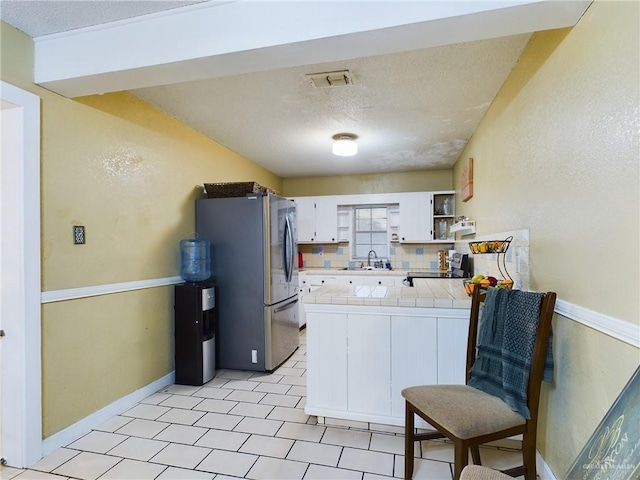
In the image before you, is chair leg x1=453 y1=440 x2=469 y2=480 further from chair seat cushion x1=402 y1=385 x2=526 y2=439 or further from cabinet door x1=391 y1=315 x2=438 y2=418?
cabinet door x1=391 y1=315 x2=438 y2=418

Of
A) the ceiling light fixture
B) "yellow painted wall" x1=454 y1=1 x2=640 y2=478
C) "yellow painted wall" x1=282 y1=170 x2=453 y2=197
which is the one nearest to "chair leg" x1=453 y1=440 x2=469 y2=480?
"yellow painted wall" x1=454 y1=1 x2=640 y2=478

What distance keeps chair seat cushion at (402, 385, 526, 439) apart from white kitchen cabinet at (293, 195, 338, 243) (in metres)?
3.89

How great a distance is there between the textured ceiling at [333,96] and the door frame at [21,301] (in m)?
0.71

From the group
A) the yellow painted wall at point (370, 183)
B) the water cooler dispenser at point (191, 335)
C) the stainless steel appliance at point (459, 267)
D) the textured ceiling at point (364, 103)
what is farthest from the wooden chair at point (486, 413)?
the yellow painted wall at point (370, 183)

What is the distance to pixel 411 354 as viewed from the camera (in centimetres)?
229

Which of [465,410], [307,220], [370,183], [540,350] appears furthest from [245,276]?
[370,183]

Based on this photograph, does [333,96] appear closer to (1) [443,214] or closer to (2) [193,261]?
(2) [193,261]

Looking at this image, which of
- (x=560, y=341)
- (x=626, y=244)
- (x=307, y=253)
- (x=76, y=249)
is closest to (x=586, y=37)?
(x=626, y=244)

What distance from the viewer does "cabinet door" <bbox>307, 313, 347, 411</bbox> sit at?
2.40m

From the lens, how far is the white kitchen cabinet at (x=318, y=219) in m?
5.55

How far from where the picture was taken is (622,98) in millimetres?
1194

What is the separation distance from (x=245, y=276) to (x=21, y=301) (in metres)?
1.79

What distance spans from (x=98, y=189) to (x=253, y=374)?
216 cm

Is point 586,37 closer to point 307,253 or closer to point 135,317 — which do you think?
point 135,317
